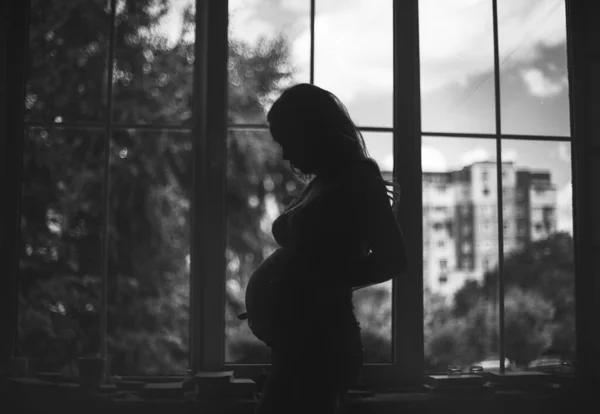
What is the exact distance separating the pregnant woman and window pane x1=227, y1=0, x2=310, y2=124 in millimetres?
1058

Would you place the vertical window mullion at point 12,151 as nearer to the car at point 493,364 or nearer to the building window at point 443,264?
the building window at point 443,264

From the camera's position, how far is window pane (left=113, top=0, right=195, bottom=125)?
2283mm

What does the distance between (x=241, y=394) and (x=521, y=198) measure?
52.2 inches

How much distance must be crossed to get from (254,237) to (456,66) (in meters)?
1.06

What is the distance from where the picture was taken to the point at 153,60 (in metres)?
2.30

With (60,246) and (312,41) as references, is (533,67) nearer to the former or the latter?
(312,41)

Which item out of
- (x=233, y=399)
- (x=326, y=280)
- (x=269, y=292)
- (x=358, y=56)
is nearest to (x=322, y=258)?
(x=326, y=280)

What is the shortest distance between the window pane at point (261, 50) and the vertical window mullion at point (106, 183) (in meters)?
0.45

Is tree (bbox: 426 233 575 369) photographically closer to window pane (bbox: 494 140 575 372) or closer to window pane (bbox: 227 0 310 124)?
window pane (bbox: 494 140 575 372)

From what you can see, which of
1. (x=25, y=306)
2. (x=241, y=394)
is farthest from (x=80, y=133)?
(x=241, y=394)

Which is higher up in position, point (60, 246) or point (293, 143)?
point (293, 143)

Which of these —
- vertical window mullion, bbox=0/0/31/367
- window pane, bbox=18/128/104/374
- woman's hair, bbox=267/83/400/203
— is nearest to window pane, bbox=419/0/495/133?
woman's hair, bbox=267/83/400/203

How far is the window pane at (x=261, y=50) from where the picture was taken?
2.26 meters

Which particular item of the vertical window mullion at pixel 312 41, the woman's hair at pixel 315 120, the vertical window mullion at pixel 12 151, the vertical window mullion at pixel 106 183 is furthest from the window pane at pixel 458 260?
the vertical window mullion at pixel 12 151
